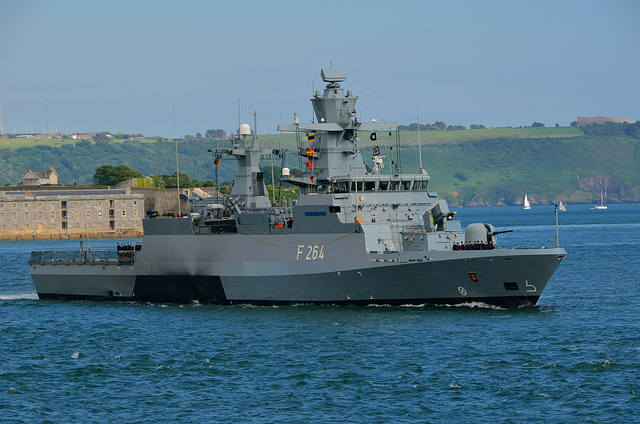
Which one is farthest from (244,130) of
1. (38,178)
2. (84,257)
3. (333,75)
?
(38,178)

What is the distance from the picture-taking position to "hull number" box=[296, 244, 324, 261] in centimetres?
3153

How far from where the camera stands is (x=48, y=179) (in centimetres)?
14538

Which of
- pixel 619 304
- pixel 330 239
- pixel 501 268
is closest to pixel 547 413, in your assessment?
pixel 501 268

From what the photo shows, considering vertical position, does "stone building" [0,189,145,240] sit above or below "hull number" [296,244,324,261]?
above

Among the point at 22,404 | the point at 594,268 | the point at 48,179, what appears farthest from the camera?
the point at 48,179

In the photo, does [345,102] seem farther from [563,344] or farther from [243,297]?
[563,344]

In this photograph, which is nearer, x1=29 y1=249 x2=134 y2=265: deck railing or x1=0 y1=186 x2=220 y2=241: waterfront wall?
x1=29 y1=249 x2=134 y2=265: deck railing

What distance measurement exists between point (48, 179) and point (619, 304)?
125 metres

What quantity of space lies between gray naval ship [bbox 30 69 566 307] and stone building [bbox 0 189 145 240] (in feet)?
193

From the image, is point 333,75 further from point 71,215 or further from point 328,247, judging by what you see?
point 71,215

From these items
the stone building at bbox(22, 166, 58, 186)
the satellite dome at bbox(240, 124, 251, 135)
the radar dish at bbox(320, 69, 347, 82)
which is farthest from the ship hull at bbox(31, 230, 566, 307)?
the stone building at bbox(22, 166, 58, 186)

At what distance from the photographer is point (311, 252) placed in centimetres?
3177

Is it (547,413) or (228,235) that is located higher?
(228,235)

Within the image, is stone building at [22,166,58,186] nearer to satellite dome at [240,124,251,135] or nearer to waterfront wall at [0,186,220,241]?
waterfront wall at [0,186,220,241]
